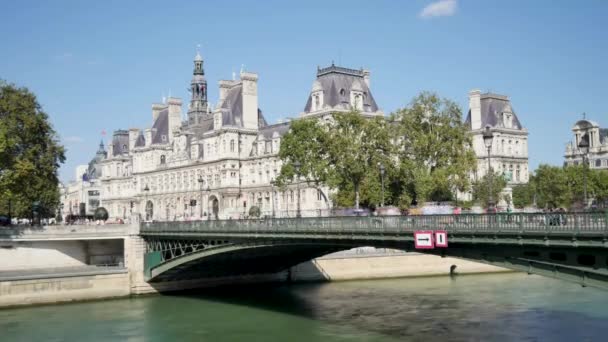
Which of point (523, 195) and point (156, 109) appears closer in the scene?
point (523, 195)

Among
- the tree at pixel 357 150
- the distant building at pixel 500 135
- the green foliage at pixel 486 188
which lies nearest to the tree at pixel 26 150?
the tree at pixel 357 150

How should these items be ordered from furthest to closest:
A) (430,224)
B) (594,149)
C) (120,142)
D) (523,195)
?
(120,142) < (594,149) < (523,195) < (430,224)

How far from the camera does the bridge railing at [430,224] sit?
25.1 metres

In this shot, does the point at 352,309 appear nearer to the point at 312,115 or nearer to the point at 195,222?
the point at 195,222

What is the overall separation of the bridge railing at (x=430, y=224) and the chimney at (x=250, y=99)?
185ft

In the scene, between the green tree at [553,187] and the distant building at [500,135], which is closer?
the green tree at [553,187]

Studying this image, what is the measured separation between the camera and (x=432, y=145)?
65125 mm

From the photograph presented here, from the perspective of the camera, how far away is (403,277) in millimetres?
66188

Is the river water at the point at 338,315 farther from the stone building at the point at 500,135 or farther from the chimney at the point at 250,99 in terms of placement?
the chimney at the point at 250,99

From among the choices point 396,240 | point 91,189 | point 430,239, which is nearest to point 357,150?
point 396,240

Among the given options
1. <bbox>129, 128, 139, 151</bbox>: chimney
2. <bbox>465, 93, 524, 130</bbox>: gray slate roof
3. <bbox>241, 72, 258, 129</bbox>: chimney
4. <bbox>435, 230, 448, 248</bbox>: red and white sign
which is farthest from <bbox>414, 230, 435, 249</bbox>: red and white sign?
<bbox>129, 128, 139, 151</bbox>: chimney

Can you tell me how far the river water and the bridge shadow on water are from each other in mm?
59

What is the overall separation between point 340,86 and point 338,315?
48662mm

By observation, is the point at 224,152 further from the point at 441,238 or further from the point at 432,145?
the point at 441,238
